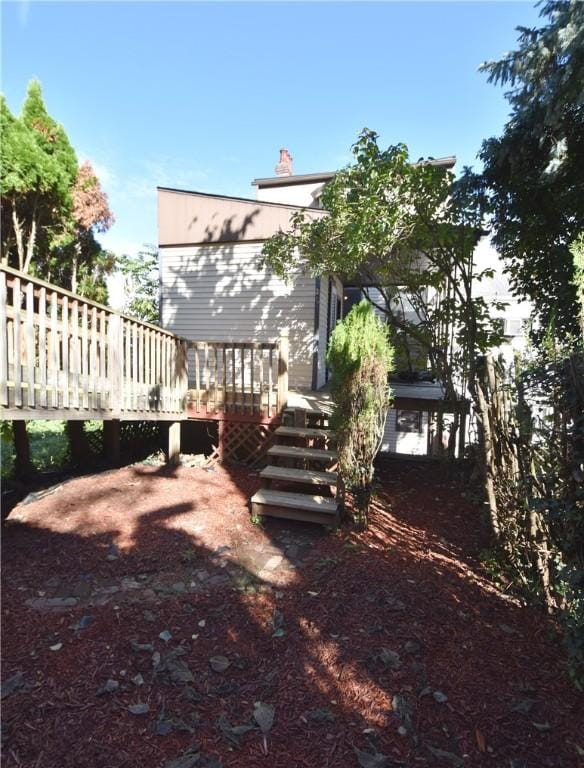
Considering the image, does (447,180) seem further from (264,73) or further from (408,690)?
(408,690)

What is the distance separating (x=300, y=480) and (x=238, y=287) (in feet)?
17.5

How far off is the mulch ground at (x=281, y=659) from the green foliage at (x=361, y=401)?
54cm

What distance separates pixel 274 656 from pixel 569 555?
1.67 metres

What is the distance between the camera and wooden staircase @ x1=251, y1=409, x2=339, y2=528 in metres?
3.95

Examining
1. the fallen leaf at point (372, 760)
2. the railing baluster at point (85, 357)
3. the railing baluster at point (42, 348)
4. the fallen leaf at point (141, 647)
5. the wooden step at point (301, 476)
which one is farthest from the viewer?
the wooden step at point (301, 476)

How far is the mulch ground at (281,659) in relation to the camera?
5.48ft

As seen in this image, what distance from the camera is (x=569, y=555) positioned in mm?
2023

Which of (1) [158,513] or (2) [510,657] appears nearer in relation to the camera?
(2) [510,657]

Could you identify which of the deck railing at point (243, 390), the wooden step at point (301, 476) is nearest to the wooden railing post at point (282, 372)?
the deck railing at point (243, 390)

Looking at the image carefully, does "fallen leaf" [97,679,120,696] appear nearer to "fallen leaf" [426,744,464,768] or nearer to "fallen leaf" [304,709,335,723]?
"fallen leaf" [304,709,335,723]

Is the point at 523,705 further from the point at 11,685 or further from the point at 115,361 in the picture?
the point at 115,361

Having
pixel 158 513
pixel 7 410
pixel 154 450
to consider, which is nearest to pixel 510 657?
pixel 158 513

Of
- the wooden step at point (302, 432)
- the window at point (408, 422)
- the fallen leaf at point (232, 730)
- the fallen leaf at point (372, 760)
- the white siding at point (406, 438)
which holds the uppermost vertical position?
the wooden step at point (302, 432)

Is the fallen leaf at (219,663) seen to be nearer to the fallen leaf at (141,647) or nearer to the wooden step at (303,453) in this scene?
the fallen leaf at (141,647)
